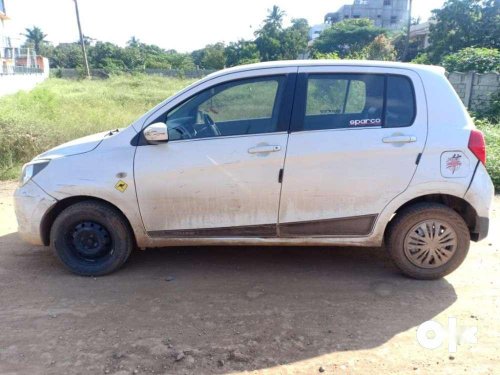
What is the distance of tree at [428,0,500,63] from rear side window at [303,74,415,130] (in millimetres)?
27115

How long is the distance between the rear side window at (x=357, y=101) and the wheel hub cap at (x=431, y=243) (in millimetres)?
909

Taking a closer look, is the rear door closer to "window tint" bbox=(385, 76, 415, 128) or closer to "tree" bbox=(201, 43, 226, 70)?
"window tint" bbox=(385, 76, 415, 128)

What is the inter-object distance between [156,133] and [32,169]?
1228mm

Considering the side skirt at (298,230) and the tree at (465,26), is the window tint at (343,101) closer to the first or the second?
the side skirt at (298,230)

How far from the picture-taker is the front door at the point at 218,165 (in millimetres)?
3748

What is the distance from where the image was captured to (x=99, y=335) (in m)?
3.15

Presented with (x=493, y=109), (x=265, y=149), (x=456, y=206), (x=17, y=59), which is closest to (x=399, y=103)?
(x=456, y=206)

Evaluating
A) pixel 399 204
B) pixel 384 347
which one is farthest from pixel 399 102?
pixel 384 347

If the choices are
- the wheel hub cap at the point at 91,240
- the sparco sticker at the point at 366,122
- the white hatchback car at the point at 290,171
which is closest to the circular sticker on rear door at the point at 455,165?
the white hatchback car at the point at 290,171

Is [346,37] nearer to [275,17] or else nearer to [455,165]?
[275,17]

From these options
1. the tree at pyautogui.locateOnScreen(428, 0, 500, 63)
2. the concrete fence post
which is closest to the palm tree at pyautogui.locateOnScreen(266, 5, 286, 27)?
the tree at pyautogui.locateOnScreen(428, 0, 500, 63)

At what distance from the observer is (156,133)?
3725 millimetres

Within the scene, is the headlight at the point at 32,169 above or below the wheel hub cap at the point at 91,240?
above

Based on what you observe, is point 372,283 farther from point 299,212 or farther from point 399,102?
point 399,102
